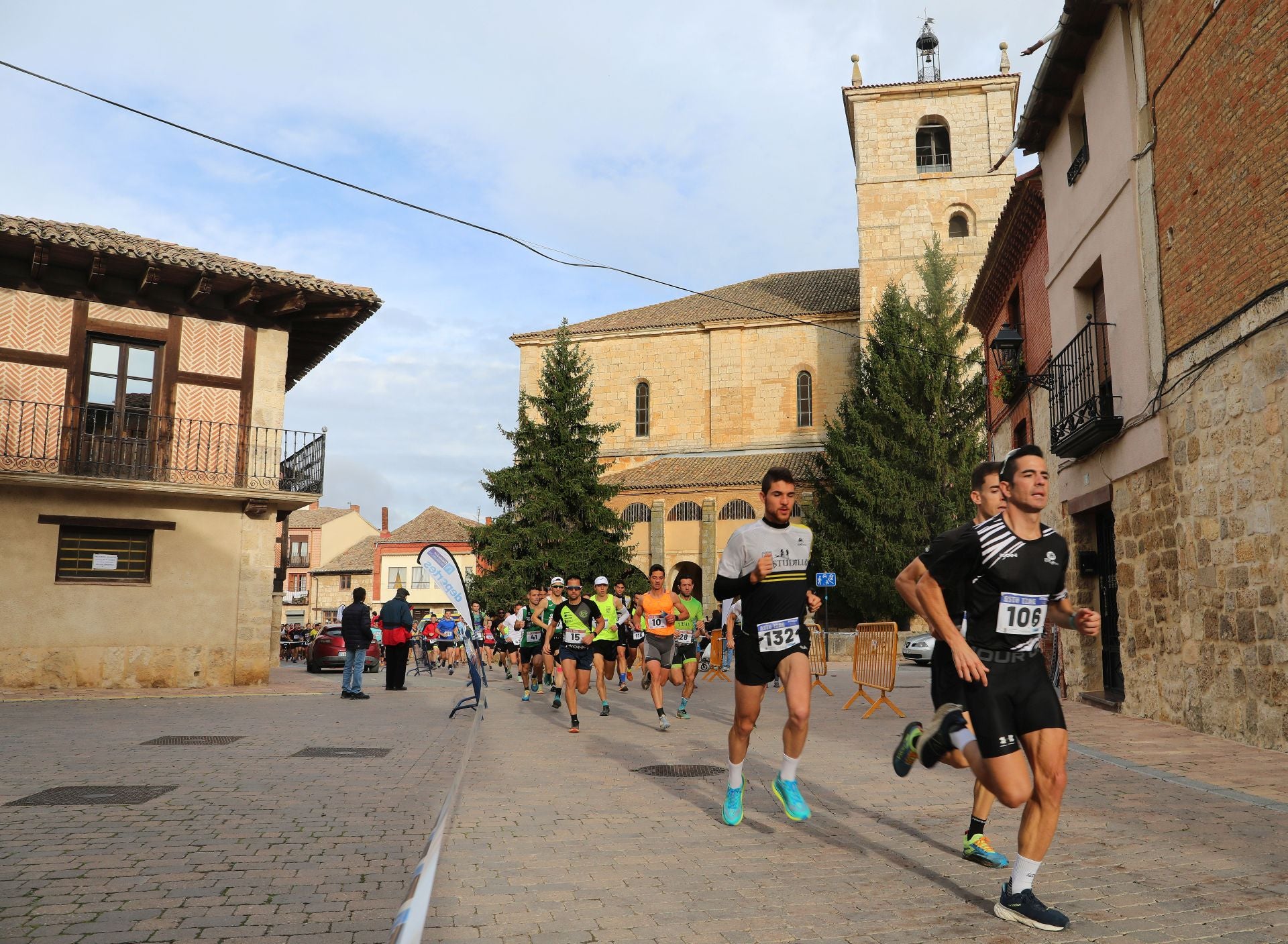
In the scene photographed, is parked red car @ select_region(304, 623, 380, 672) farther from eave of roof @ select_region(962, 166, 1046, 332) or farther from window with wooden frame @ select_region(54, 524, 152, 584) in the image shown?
eave of roof @ select_region(962, 166, 1046, 332)

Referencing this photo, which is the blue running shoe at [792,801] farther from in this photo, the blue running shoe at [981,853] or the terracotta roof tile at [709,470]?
the terracotta roof tile at [709,470]

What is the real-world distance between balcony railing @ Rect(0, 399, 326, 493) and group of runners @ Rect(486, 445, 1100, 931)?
15229 mm

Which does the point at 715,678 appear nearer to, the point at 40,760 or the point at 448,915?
A: the point at 40,760

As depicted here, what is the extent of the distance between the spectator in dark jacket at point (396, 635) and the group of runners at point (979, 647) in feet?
Result: 44.5

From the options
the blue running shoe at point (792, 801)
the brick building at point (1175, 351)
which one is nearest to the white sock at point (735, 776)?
the blue running shoe at point (792, 801)

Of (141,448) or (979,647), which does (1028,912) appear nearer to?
(979,647)

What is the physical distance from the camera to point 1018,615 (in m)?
4.41

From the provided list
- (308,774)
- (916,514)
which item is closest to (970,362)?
(916,514)

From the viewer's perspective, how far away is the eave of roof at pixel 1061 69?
1312 cm

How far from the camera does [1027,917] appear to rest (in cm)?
401

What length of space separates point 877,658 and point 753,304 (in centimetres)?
4070

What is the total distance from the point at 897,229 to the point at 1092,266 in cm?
3507

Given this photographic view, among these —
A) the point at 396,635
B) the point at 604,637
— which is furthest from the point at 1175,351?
the point at 396,635

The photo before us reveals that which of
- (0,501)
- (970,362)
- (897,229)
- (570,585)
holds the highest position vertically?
(897,229)
